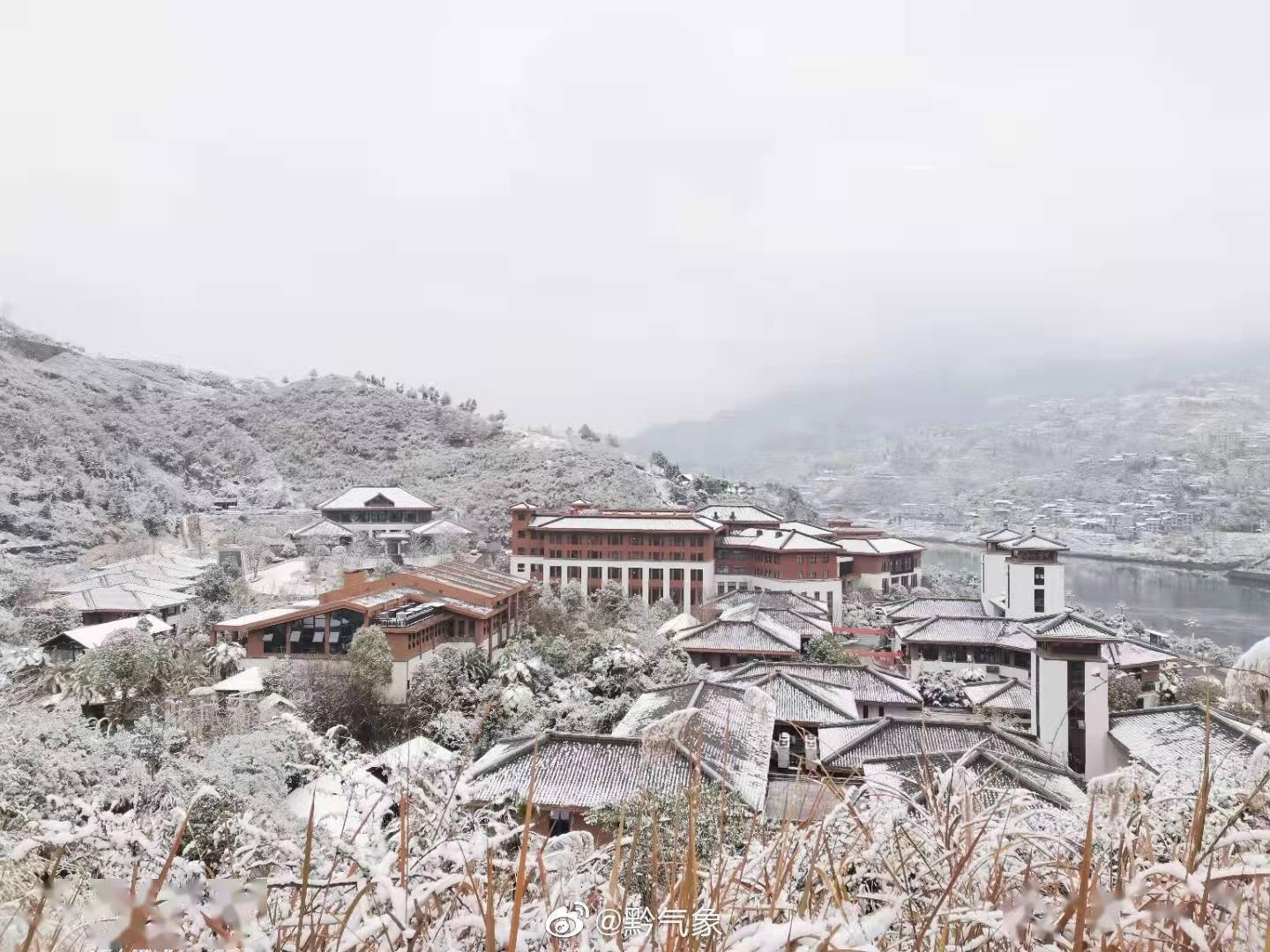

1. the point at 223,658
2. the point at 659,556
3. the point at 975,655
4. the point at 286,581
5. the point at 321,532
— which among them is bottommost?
the point at 975,655

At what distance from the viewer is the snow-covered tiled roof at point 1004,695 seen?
14.5 m

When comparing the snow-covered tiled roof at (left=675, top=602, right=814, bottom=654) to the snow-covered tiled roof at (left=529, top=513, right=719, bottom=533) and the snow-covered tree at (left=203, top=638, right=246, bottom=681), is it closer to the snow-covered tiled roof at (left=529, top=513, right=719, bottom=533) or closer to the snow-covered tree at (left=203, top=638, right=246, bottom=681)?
the snow-covered tiled roof at (left=529, top=513, right=719, bottom=533)

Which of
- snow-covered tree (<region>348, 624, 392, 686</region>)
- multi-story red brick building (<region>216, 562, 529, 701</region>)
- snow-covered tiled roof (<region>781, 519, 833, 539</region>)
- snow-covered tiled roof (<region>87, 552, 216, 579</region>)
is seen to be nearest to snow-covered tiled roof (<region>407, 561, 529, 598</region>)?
multi-story red brick building (<region>216, 562, 529, 701</region>)

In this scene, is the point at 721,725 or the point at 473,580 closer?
the point at 721,725

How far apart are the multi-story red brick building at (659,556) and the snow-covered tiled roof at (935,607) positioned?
335 centimetres

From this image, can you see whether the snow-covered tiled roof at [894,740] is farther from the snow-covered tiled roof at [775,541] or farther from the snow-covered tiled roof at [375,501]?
the snow-covered tiled roof at [375,501]

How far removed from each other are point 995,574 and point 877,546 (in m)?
8.49

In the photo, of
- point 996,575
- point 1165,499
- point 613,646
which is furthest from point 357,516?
point 1165,499

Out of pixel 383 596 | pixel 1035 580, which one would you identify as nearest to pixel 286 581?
pixel 383 596

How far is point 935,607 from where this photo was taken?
24281 millimetres

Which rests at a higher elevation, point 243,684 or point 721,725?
point 721,725

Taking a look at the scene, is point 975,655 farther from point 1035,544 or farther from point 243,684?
point 243,684

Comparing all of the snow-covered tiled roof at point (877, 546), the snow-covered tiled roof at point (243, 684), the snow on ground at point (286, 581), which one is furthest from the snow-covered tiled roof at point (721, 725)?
the snow-covered tiled roof at point (877, 546)

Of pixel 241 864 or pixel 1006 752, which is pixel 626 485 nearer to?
pixel 1006 752
